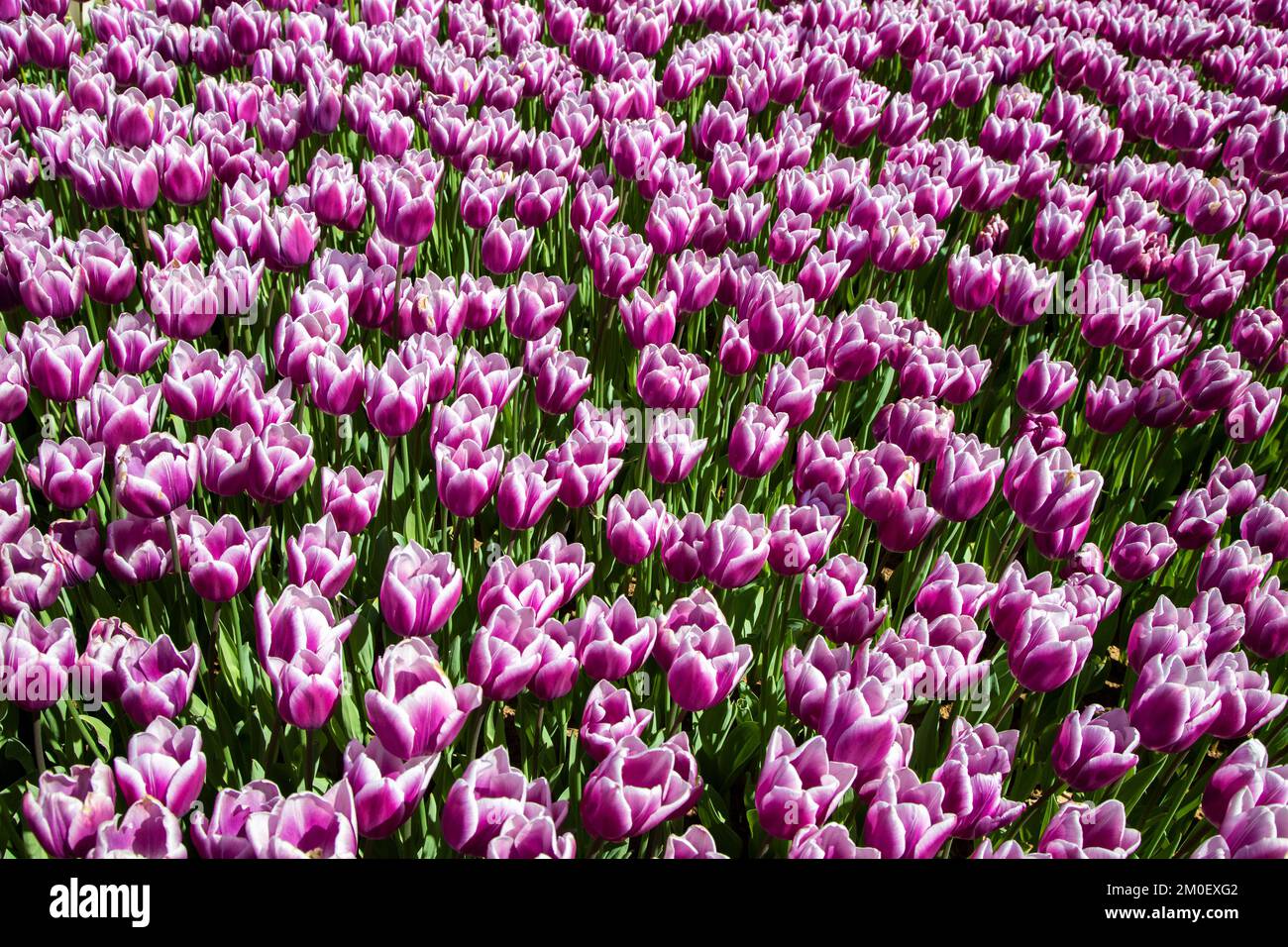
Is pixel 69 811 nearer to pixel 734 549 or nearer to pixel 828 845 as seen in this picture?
pixel 828 845

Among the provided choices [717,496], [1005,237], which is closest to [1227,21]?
[1005,237]

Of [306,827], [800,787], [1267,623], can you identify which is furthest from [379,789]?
[1267,623]

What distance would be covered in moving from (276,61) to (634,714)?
12.0ft

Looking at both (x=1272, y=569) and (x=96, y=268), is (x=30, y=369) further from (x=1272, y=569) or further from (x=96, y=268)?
(x=1272, y=569)

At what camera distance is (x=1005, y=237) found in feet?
15.4

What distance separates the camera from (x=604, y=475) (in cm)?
240

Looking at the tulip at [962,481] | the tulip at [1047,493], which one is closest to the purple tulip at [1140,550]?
the tulip at [1047,493]

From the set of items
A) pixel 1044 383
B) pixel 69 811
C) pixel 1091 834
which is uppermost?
pixel 1044 383

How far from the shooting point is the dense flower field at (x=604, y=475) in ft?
5.78

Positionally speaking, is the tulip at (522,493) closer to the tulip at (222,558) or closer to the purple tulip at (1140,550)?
the tulip at (222,558)

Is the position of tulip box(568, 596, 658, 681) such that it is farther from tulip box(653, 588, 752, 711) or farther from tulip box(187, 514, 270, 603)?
tulip box(187, 514, 270, 603)
